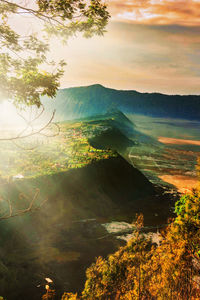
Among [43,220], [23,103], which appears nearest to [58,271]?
[43,220]

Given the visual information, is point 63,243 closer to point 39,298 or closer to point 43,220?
point 43,220

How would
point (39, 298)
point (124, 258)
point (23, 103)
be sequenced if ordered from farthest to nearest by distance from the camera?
point (39, 298) < point (124, 258) < point (23, 103)

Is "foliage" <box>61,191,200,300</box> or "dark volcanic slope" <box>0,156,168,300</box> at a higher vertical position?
"foliage" <box>61,191,200,300</box>

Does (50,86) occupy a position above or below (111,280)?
above

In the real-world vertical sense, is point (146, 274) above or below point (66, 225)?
above

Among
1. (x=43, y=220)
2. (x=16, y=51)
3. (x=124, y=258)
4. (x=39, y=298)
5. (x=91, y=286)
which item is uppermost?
(x=16, y=51)

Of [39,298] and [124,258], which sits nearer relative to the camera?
[124,258]

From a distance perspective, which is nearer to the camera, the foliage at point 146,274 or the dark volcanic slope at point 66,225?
the foliage at point 146,274

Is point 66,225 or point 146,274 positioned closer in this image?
point 146,274

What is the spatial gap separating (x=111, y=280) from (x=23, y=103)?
48.2 ft

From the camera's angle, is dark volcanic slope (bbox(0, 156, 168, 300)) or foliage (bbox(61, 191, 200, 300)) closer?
foliage (bbox(61, 191, 200, 300))

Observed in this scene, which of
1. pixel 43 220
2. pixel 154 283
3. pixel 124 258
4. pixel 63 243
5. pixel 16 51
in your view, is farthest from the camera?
pixel 43 220

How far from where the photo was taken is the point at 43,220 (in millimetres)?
35750

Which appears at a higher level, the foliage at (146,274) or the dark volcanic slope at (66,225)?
the foliage at (146,274)
